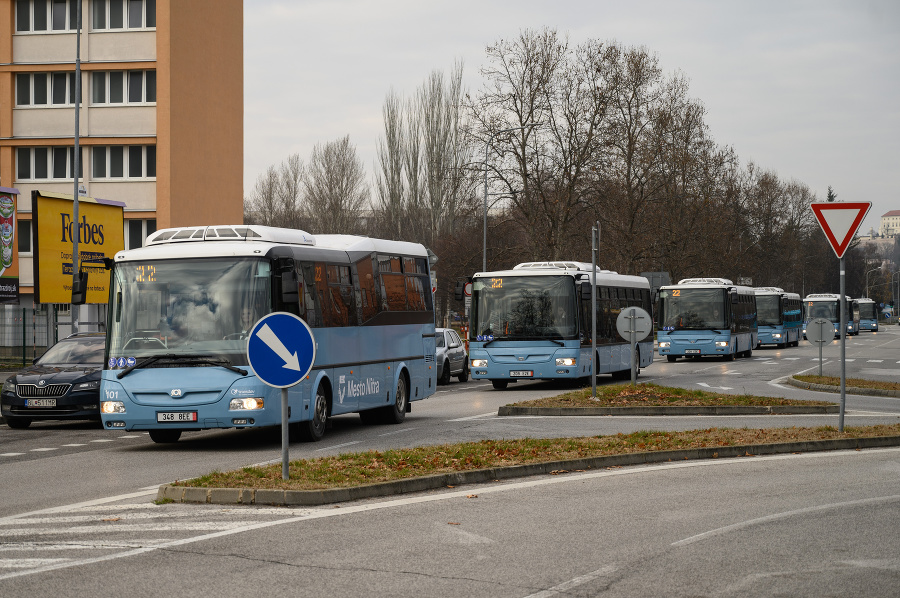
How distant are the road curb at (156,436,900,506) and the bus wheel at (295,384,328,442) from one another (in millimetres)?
4684

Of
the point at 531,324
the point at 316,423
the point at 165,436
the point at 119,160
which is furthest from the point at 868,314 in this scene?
the point at 165,436

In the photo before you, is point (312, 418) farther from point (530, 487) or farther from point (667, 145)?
point (667, 145)

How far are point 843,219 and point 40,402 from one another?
511 inches

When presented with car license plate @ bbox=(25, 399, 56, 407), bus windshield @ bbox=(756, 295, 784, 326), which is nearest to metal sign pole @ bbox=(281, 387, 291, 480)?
car license plate @ bbox=(25, 399, 56, 407)

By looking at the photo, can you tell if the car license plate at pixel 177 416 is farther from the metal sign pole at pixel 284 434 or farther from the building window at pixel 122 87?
the building window at pixel 122 87

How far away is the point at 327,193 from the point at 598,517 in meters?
73.5

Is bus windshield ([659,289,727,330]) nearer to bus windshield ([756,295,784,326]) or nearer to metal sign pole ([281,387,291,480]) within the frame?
bus windshield ([756,295,784,326])

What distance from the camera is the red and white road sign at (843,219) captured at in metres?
14.6

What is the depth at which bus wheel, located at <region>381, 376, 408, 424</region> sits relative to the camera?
1941cm

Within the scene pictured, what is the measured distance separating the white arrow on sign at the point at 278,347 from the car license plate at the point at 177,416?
15.5 ft

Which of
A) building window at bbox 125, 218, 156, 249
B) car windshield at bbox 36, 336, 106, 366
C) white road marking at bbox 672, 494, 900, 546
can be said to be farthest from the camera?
building window at bbox 125, 218, 156, 249

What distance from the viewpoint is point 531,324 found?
90.5ft

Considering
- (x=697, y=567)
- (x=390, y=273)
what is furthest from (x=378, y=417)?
(x=697, y=567)

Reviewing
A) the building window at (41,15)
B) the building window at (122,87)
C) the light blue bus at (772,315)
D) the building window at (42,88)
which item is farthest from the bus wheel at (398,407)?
the light blue bus at (772,315)
